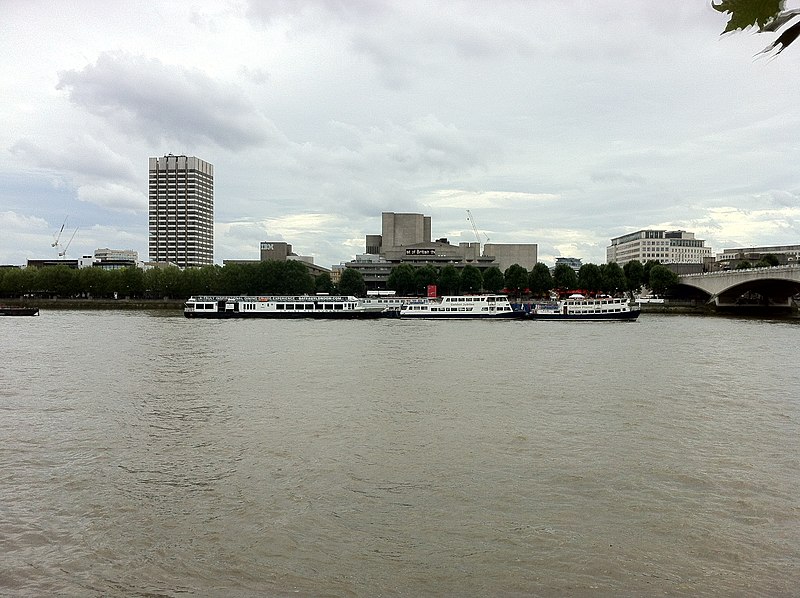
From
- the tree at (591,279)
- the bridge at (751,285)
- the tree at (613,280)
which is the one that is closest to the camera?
the bridge at (751,285)

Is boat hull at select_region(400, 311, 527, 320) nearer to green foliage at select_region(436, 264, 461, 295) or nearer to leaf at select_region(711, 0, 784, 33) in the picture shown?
green foliage at select_region(436, 264, 461, 295)

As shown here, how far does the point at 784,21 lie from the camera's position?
1862 mm

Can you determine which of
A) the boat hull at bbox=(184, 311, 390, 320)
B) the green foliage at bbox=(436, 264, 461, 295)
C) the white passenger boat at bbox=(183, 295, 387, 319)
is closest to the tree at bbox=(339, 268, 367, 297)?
the green foliage at bbox=(436, 264, 461, 295)

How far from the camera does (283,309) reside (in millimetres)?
83562

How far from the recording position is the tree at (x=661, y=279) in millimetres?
107125

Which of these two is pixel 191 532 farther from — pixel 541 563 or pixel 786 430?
pixel 786 430

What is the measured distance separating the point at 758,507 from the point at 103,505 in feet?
44.8

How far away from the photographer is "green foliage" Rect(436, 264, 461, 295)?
12188 centimetres

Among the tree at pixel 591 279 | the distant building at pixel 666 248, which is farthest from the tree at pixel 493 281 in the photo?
the distant building at pixel 666 248

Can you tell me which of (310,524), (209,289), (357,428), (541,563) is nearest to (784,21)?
(541,563)

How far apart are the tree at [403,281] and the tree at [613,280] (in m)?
36.2

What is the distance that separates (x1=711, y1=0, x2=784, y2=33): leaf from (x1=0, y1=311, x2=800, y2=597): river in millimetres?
9500

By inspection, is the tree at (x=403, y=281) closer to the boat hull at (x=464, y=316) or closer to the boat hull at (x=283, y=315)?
the boat hull at (x=464, y=316)

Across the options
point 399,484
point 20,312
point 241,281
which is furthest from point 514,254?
point 399,484
